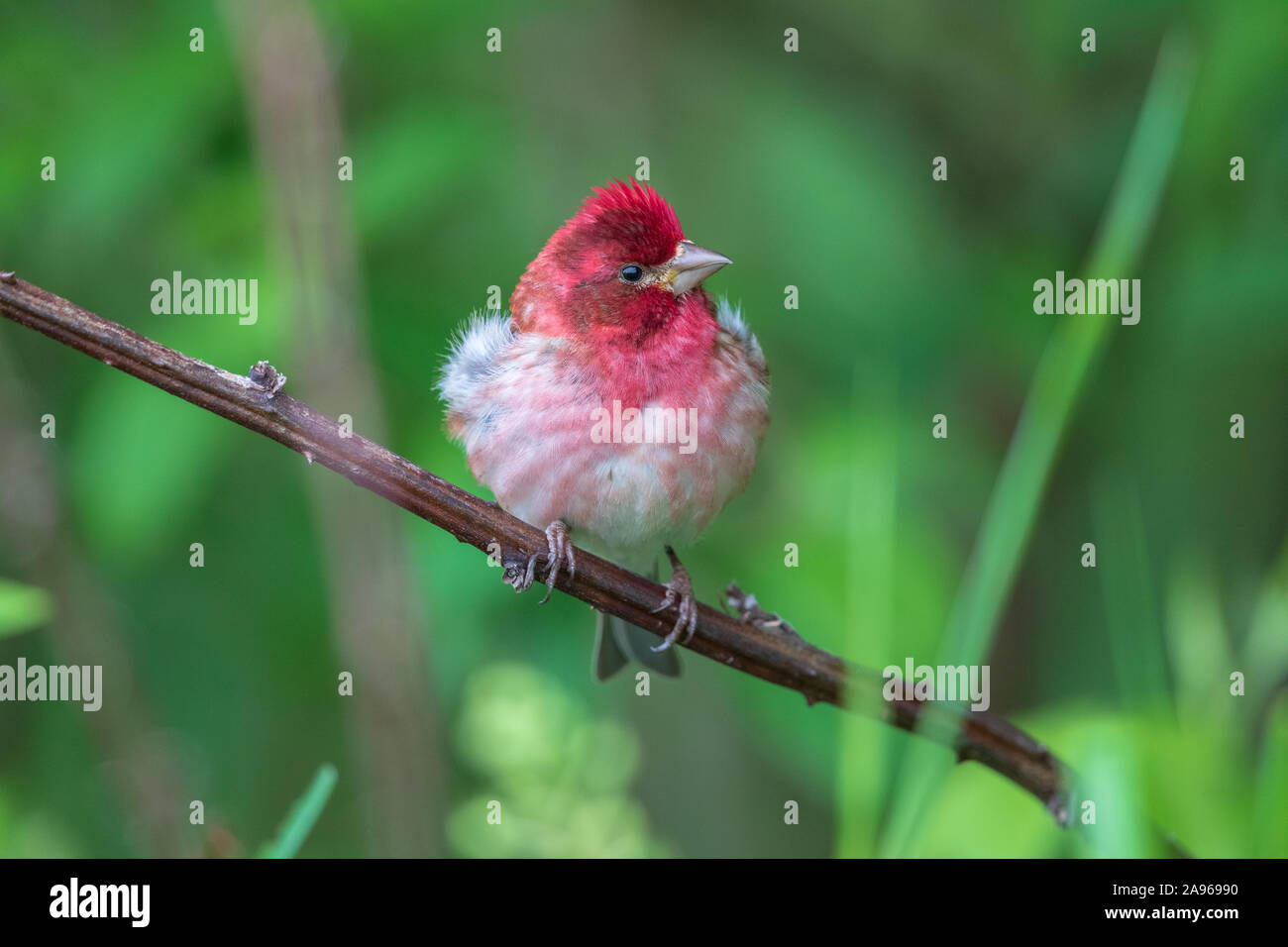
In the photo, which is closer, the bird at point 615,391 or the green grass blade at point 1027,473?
the green grass blade at point 1027,473

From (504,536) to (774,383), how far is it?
127 inches

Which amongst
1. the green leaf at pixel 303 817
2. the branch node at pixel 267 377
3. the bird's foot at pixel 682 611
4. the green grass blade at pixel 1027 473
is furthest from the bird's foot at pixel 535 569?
the green grass blade at pixel 1027 473

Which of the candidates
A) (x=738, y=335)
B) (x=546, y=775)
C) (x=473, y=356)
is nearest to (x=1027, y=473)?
(x=546, y=775)

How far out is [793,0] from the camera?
605 centimetres

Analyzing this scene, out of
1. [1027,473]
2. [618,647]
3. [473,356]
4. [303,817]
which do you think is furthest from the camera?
[618,647]

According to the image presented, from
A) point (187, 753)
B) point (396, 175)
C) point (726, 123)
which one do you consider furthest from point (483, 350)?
point (187, 753)

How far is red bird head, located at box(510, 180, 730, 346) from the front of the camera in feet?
15.0

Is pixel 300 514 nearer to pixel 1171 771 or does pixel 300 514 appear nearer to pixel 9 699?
pixel 9 699

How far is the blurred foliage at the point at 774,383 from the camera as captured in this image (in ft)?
11.7

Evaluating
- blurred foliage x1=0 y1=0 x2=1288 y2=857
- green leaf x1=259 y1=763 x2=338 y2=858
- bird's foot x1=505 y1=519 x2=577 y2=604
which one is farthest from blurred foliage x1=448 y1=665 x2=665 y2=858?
green leaf x1=259 y1=763 x2=338 y2=858

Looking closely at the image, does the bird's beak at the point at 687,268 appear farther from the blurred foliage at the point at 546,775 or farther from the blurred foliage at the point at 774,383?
the blurred foliage at the point at 546,775

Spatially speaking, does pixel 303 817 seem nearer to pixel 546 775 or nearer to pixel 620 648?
pixel 546 775

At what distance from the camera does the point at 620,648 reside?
501 cm

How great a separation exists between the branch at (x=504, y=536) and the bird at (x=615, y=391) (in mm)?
846
